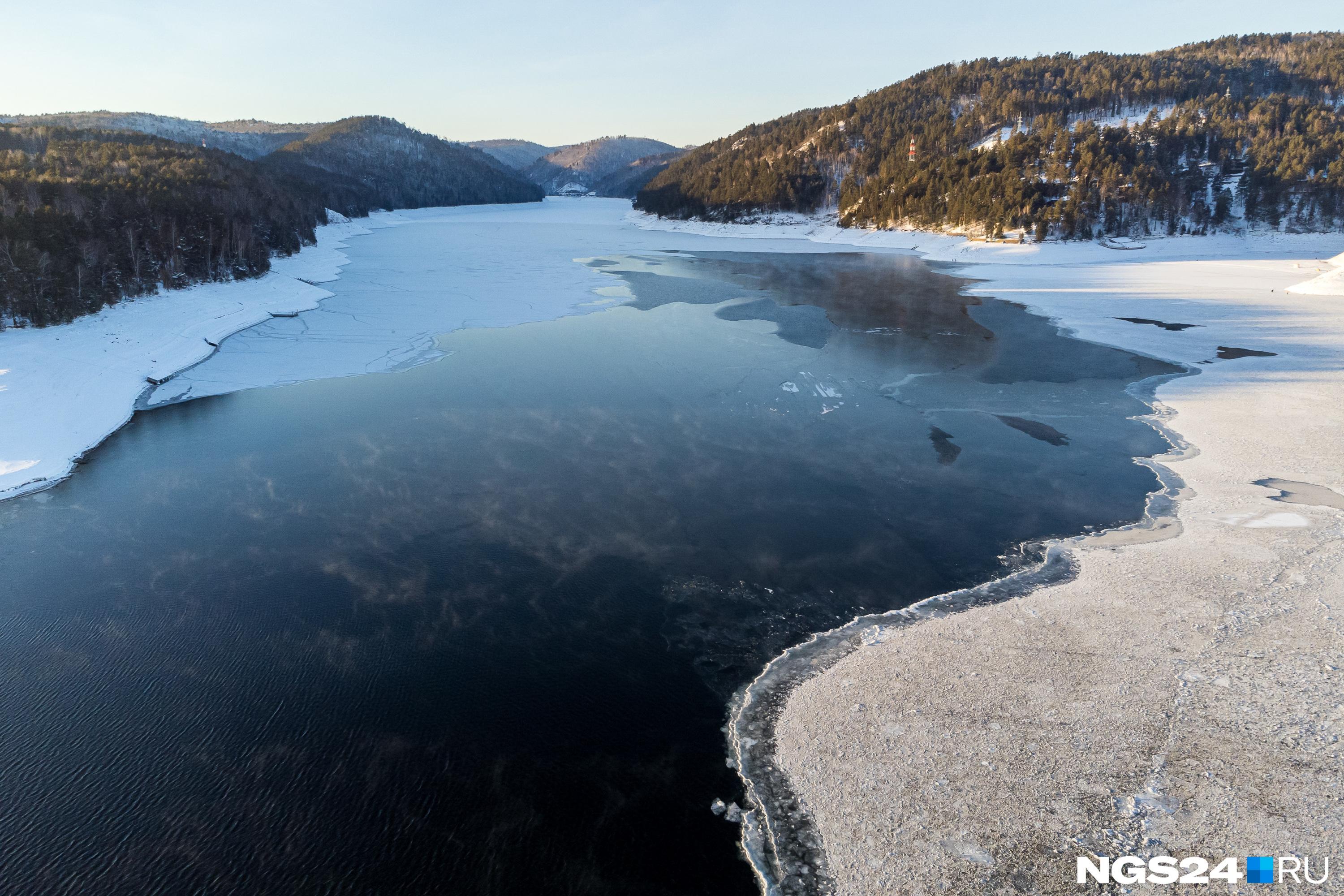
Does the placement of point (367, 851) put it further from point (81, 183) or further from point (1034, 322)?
point (81, 183)

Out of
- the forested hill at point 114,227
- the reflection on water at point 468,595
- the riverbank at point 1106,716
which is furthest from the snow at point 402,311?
the riverbank at point 1106,716

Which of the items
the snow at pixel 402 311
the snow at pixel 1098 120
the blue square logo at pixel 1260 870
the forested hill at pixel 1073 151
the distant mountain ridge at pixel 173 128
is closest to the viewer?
→ the blue square logo at pixel 1260 870

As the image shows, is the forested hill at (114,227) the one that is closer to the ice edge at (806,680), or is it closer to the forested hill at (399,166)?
the ice edge at (806,680)

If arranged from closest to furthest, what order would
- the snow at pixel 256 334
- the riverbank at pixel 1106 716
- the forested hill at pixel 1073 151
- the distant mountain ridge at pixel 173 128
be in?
the riverbank at pixel 1106 716, the snow at pixel 256 334, the forested hill at pixel 1073 151, the distant mountain ridge at pixel 173 128

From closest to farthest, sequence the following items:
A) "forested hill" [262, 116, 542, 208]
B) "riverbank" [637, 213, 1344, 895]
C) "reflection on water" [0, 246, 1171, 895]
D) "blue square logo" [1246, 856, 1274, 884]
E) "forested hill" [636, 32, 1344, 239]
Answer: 1. "blue square logo" [1246, 856, 1274, 884]
2. "riverbank" [637, 213, 1344, 895]
3. "reflection on water" [0, 246, 1171, 895]
4. "forested hill" [636, 32, 1344, 239]
5. "forested hill" [262, 116, 542, 208]

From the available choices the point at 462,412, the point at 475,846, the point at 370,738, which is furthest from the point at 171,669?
the point at 462,412

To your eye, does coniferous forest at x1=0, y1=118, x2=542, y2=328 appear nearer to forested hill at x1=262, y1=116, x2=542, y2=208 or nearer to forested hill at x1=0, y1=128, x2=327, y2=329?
forested hill at x1=0, y1=128, x2=327, y2=329

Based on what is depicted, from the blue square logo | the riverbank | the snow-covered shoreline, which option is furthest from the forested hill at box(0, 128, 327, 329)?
the blue square logo

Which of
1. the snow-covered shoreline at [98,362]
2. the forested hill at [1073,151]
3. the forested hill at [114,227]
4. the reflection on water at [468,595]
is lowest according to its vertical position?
the reflection on water at [468,595]
